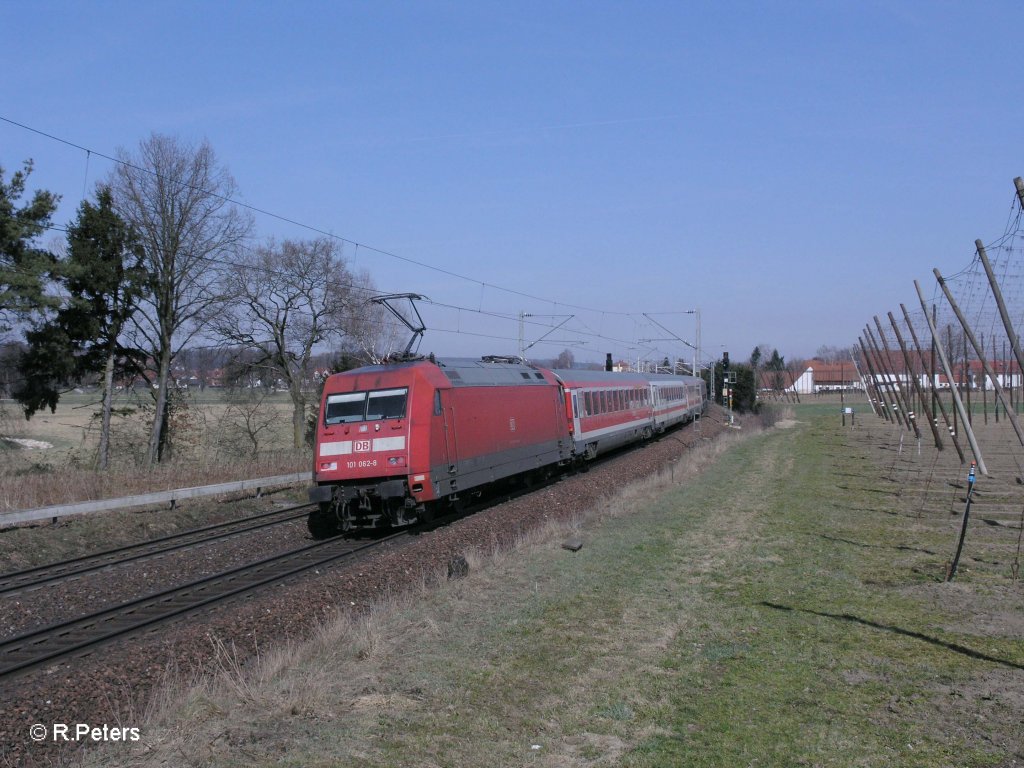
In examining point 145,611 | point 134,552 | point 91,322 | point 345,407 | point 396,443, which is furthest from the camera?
point 91,322

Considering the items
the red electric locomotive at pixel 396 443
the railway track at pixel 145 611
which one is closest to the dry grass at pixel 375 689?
the railway track at pixel 145 611

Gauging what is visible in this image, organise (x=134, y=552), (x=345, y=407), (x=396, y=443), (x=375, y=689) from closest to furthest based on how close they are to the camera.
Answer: (x=375, y=689), (x=134, y=552), (x=396, y=443), (x=345, y=407)

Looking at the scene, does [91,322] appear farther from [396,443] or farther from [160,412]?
[396,443]

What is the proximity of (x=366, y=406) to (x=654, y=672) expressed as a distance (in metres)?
10.1

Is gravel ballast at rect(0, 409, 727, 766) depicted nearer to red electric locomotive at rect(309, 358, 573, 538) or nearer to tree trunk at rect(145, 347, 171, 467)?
red electric locomotive at rect(309, 358, 573, 538)

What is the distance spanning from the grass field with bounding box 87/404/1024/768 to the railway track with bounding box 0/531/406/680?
2.63 meters

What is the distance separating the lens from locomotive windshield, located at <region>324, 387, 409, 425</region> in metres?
16.4

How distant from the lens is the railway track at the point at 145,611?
9.70 m

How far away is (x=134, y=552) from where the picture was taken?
1581 centimetres

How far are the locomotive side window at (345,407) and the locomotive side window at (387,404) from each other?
0.64 feet

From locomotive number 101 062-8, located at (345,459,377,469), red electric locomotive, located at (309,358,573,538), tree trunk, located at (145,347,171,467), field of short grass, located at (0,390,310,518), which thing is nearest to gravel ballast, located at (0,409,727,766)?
red electric locomotive, located at (309,358,573,538)

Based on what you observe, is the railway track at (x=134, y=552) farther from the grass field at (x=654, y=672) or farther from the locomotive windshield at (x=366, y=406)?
the grass field at (x=654, y=672)

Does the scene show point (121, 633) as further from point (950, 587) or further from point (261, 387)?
point (261, 387)

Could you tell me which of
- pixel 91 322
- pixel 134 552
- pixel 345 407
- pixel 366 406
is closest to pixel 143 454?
pixel 91 322
